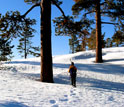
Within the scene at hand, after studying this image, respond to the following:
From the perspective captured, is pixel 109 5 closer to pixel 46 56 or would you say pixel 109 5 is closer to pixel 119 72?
pixel 119 72

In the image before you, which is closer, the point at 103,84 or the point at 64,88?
the point at 64,88

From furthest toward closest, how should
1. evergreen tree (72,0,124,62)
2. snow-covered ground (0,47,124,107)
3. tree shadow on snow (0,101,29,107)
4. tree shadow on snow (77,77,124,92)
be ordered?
evergreen tree (72,0,124,62) < tree shadow on snow (77,77,124,92) < snow-covered ground (0,47,124,107) < tree shadow on snow (0,101,29,107)

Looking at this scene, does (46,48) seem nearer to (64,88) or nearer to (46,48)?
(46,48)

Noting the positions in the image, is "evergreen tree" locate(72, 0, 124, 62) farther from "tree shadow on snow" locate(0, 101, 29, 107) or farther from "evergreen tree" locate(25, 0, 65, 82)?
"tree shadow on snow" locate(0, 101, 29, 107)

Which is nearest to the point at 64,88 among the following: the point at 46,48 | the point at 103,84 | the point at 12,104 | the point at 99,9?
the point at 46,48

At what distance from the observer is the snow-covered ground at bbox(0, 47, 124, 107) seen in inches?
A: 169

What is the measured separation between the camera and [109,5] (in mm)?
13844

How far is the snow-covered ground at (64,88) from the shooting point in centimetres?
429

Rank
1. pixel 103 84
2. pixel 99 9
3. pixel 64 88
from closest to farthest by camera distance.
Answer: pixel 64 88 → pixel 103 84 → pixel 99 9

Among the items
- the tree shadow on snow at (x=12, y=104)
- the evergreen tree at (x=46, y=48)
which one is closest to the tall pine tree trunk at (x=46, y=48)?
the evergreen tree at (x=46, y=48)

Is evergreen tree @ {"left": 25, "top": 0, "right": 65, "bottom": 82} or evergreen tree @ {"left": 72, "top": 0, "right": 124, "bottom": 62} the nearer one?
evergreen tree @ {"left": 25, "top": 0, "right": 65, "bottom": 82}

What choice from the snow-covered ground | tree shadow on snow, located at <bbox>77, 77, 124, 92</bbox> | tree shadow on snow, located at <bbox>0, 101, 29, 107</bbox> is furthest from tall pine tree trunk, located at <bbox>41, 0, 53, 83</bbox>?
tree shadow on snow, located at <bbox>0, 101, 29, 107</bbox>

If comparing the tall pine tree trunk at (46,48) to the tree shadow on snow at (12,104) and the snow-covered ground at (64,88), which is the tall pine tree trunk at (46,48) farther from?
the tree shadow on snow at (12,104)

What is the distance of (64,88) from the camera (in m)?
6.32
